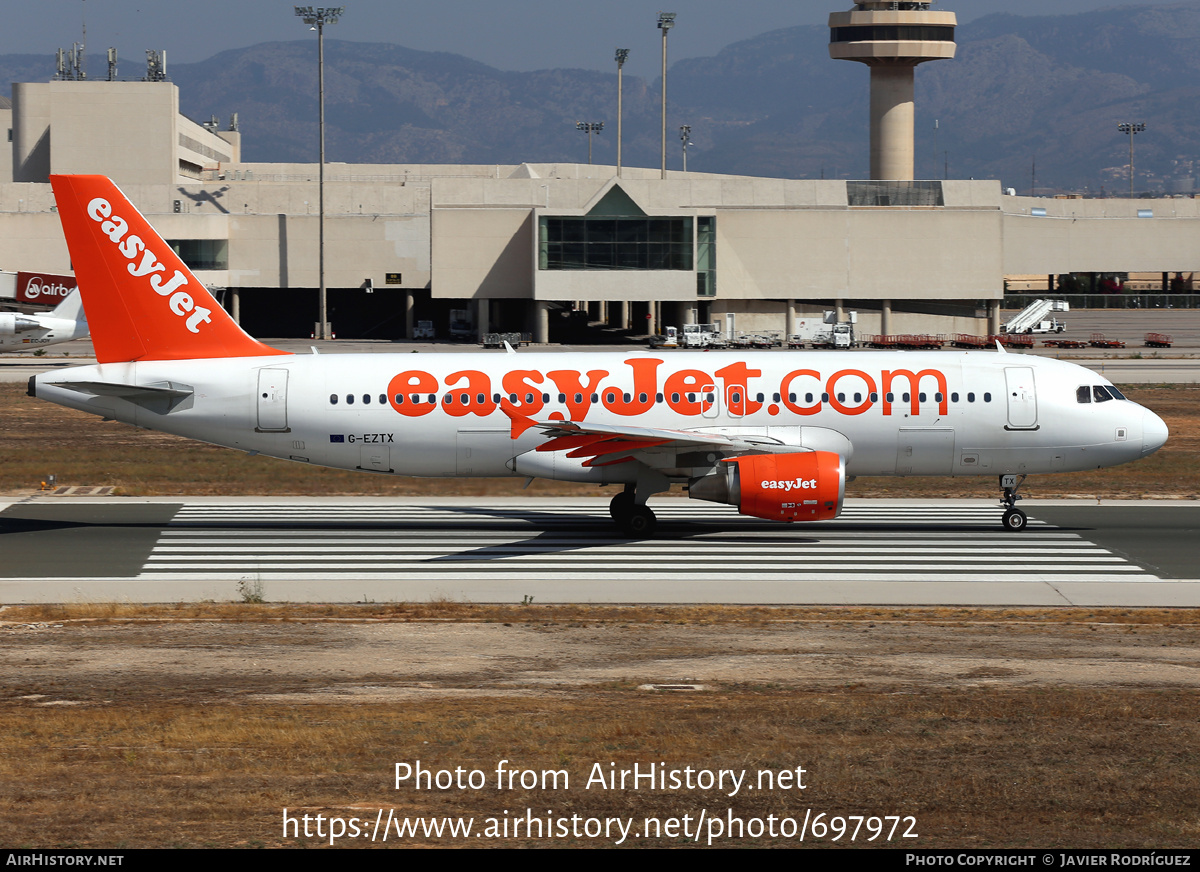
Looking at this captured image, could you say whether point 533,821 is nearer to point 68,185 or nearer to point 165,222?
point 68,185

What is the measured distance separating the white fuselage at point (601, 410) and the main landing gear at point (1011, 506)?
84 centimetres

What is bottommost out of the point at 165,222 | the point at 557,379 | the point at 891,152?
the point at 557,379

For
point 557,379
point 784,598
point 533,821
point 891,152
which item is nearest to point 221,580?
point 557,379

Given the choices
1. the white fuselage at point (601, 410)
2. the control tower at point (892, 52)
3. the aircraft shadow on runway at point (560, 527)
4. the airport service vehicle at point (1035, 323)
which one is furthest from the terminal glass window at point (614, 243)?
the white fuselage at point (601, 410)

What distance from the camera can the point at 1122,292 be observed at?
19012 cm

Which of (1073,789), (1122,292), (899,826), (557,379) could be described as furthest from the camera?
(1122,292)

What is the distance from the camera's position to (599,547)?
111 ft

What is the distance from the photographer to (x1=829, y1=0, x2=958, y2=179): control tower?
508ft

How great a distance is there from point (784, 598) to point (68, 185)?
2030cm

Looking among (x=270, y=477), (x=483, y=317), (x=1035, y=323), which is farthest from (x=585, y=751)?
(x=1035, y=323)

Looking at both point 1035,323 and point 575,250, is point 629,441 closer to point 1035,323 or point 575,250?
point 575,250

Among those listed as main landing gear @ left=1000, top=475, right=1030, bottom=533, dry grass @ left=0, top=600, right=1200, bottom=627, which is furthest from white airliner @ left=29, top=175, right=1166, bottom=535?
dry grass @ left=0, top=600, right=1200, bottom=627

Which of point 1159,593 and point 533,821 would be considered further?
point 1159,593

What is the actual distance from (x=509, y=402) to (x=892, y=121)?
13075 cm
